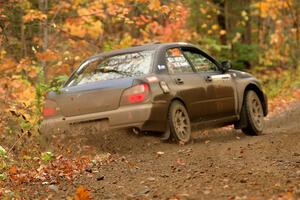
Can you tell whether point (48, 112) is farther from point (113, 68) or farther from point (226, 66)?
point (226, 66)

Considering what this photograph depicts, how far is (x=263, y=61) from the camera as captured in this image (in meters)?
26.3

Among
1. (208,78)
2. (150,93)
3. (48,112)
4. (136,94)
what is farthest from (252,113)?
(48,112)

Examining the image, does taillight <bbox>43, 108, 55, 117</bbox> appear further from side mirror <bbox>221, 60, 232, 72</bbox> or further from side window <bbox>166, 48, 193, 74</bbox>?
side mirror <bbox>221, 60, 232, 72</bbox>

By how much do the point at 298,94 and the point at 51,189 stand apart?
14785 millimetres

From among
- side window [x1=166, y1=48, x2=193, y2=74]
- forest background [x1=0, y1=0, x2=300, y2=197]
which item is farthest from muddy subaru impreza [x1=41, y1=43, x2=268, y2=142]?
forest background [x1=0, y1=0, x2=300, y2=197]

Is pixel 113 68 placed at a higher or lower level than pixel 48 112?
higher

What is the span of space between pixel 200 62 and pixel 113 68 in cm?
180

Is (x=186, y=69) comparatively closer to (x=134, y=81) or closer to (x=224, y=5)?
(x=134, y=81)

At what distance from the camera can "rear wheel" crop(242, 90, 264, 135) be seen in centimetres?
1177

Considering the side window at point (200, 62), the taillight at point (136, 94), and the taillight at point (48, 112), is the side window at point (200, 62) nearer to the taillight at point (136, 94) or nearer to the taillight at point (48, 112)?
the taillight at point (136, 94)

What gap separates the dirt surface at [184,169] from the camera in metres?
6.29

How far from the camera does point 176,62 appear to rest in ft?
34.8

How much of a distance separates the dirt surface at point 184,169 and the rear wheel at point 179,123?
18cm

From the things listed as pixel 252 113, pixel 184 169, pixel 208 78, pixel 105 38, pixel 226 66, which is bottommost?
pixel 252 113
